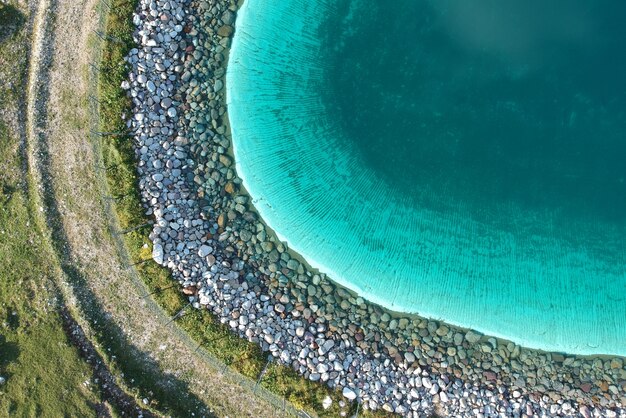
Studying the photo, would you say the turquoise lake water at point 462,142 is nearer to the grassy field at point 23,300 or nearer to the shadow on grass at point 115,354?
the shadow on grass at point 115,354

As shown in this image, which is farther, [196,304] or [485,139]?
[485,139]

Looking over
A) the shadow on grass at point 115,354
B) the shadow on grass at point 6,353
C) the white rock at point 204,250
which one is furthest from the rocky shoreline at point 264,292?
the shadow on grass at point 6,353

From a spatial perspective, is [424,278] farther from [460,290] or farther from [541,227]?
[541,227]

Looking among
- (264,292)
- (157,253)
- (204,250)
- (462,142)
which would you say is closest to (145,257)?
(157,253)

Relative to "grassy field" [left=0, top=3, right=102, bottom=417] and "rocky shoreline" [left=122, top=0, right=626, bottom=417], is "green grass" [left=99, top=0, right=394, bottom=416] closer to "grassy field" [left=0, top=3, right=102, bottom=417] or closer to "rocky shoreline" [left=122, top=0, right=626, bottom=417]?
"rocky shoreline" [left=122, top=0, right=626, bottom=417]

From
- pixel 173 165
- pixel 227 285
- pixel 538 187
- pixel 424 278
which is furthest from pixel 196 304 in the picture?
pixel 538 187

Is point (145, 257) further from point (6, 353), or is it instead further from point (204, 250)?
point (6, 353)
